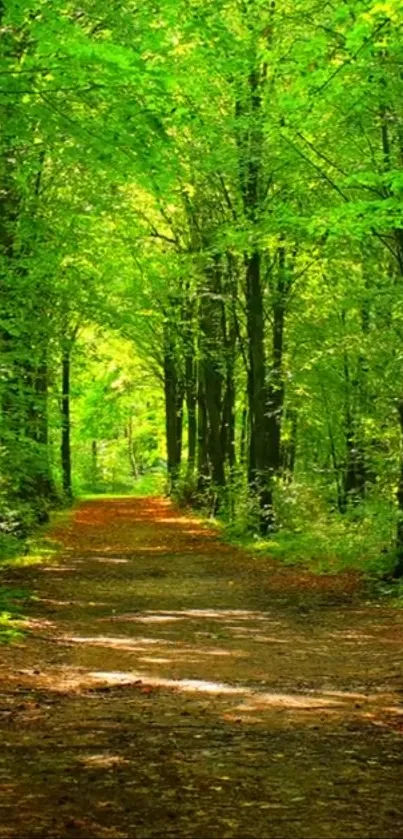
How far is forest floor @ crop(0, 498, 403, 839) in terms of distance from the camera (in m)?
4.78

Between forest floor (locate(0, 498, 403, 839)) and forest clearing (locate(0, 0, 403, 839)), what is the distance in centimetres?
3

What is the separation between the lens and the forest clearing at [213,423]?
5660 millimetres

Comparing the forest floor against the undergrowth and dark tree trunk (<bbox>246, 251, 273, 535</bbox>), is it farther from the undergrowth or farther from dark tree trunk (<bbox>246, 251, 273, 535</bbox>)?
dark tree trunk (<bbox>246, 251, 273, 535</bbox>)

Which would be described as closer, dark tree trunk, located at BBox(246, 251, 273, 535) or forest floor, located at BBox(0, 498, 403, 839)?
forest floor, located at BBox(0, 498, 403, 839)

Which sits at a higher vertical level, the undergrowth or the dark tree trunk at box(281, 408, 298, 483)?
the dark tree trunk at box(281, 408, 298, 483)

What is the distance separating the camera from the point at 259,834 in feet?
14.6

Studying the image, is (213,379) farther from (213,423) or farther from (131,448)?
(131,448)

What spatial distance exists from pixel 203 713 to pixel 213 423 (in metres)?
22.0

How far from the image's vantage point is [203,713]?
7125 millimetres

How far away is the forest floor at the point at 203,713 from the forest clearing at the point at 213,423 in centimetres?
3

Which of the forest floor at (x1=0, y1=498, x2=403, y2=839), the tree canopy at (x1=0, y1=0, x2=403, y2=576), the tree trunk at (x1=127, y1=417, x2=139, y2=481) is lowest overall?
the forest floor at (x1=0, y1=498, x2=403, y2=839)

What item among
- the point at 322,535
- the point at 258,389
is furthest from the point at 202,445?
the point at 322,535

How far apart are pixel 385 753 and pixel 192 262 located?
20.0m

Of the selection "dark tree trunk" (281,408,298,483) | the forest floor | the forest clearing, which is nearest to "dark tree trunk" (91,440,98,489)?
"dark tree trunk" (281,408,298,483)
